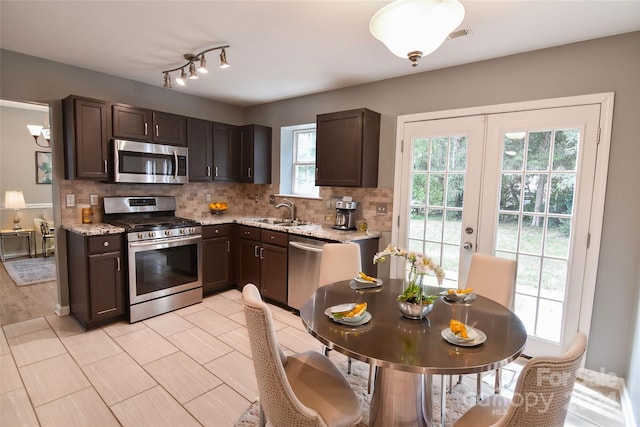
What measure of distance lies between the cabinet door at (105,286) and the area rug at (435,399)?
6.28ft

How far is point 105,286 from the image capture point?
309 centimetres

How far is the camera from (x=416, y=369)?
121cm

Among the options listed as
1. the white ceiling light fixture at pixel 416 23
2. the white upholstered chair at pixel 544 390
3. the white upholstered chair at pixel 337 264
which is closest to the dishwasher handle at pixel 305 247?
the white upholstered chair at pixel 337 264

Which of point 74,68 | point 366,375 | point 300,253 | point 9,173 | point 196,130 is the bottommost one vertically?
point 366,375

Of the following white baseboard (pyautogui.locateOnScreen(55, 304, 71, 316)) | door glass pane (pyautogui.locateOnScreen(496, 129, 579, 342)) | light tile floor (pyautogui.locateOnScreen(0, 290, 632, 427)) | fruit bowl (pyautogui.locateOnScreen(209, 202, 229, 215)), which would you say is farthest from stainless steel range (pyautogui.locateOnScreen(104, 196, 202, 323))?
door glass pane (pyautogui.locateOnScreen(496, 129, 579, 342))

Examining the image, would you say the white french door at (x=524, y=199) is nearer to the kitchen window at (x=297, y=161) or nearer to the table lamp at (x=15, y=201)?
the kitchen window at (x=297, y=161)

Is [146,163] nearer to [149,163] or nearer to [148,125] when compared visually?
Result: [149,163]

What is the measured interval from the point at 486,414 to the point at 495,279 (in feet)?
3.39

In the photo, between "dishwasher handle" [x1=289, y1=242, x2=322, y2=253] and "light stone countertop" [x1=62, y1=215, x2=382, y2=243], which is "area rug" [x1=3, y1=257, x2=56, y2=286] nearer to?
"light stone countertop" [x1=62, y1=215, x2=382, y2=243]

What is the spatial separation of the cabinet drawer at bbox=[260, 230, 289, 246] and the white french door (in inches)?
54.5

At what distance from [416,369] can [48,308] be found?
4.03 m

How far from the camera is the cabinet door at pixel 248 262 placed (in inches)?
156

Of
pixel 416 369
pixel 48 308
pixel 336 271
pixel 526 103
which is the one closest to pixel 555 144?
pixel 526 103

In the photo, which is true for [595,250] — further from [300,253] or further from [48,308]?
[48,308]
